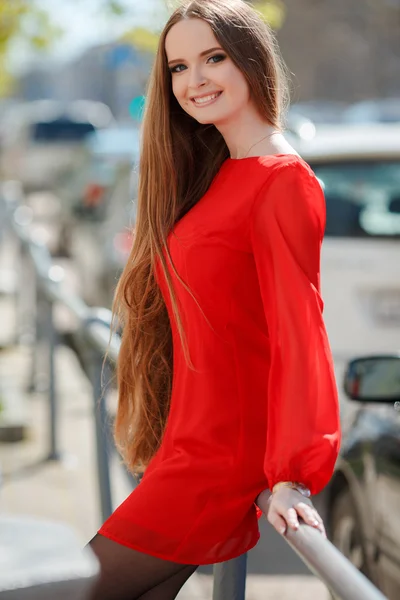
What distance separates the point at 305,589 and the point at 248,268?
8.23ft

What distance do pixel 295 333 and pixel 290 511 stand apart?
334mm

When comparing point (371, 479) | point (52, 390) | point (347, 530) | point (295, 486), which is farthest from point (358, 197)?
point (295, 486)

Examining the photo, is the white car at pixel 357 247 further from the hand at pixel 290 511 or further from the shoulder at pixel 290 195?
the hand at pixel 290 511

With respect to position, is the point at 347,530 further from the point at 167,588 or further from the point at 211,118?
the point at 211,118

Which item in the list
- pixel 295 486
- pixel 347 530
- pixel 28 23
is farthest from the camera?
pixel 28 23

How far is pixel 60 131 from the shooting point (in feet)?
94.3

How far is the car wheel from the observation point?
3.68 metres

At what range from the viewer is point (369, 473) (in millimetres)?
3617

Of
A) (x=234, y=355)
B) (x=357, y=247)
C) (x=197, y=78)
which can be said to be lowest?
(x=234, y=355)

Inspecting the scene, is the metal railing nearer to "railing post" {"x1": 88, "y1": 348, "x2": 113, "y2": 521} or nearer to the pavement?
"railing post" {"x1": 88, "y1": 348, "x2": 113, "y2": 521}

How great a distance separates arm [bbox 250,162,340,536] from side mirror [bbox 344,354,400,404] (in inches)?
43.3

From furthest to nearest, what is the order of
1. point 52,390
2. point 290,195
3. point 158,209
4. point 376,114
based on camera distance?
point 376,114 < point 52,390 < point 158,209 < point 290,195

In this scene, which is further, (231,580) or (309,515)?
(231,580)

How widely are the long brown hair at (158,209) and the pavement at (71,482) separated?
1.72 meters
